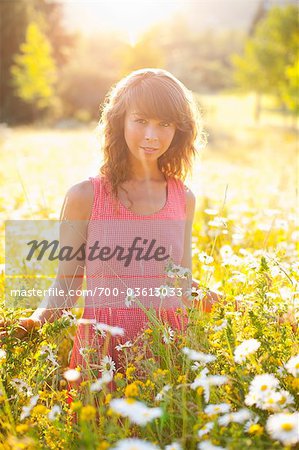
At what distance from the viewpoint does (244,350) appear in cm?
166

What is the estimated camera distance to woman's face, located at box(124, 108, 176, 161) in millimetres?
2594

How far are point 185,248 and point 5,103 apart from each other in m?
25.0

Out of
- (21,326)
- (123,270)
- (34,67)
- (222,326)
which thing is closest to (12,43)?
(34,67)

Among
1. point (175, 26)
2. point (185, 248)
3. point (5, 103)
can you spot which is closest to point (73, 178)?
point (185, 248)

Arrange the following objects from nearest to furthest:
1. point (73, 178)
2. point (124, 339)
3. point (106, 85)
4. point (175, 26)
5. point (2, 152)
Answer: point (124, 339) → point (73, 178) → point (2, 152) → point (106, 85) → point (175, 26)

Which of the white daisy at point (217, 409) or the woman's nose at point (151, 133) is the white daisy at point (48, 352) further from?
the woman's nose at point (151, 133)

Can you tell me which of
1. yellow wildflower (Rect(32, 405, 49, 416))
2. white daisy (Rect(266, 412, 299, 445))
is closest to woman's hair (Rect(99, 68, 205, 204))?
yellow wildflower (Rect(32, 405, 49, 416))

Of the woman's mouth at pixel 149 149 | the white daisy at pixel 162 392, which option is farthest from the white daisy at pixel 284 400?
the woman's mouth at pixel 149 149

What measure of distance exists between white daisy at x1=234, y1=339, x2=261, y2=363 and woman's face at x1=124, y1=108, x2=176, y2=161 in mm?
1210

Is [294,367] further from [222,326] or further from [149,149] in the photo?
[149,149]

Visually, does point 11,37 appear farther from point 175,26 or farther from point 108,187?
point 175,26

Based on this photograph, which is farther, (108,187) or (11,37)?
(11,37)

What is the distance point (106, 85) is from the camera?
100ft

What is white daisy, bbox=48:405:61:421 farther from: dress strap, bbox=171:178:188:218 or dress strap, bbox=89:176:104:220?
dress strap, bbox=171:178:188:218
